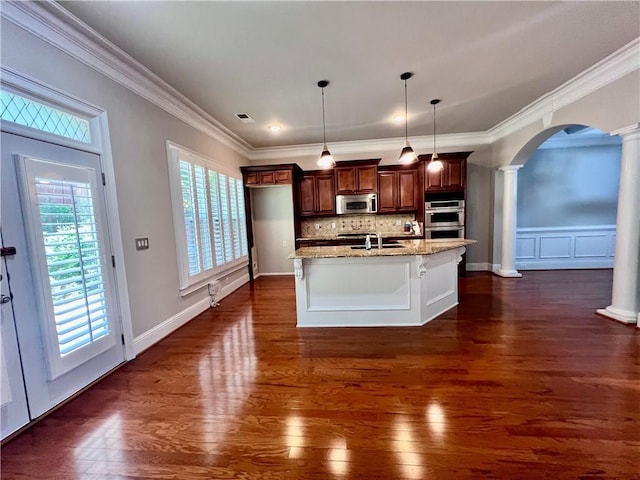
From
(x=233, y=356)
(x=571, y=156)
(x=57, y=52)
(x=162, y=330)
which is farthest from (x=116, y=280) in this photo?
(x=571, y=156)

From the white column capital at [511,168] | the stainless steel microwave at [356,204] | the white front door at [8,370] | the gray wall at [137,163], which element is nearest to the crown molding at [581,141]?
the white column capital at [511,168]

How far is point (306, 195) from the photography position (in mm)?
5754

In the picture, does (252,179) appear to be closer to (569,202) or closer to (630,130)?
(630,130)

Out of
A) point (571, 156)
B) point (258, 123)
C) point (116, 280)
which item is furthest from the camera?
point (571, 156)

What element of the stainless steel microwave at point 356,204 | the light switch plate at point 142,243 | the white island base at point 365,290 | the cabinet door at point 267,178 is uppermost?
the cabinet door at point 267,178

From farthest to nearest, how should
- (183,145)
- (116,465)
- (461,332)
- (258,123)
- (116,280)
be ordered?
(258,123) → (183,145) → (461,332) → (116,280) → (116,465)

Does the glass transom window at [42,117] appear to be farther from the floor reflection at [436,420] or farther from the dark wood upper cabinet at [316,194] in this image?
the dark wood upper cabinet at [316,194]

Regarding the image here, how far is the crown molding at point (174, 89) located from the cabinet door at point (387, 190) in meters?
0.72

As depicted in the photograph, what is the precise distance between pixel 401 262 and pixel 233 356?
2134 millimetres

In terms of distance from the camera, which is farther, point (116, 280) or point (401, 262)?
point (401, 262)

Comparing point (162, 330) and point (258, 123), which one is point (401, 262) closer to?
point (162, 330)

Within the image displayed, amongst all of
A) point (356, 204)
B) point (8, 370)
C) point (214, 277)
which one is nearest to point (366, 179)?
point (356, 204)

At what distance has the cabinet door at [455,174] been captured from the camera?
17.1 ft

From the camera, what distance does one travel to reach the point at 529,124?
4.38 metres
